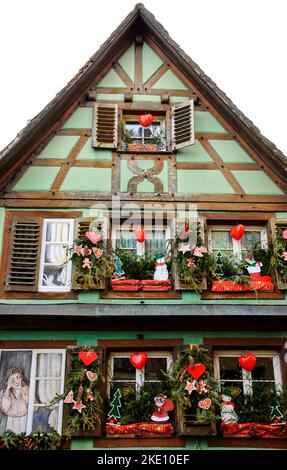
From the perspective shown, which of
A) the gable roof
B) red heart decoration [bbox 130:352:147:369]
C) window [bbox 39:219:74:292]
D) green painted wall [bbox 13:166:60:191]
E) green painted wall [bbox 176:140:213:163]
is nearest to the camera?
red heart decoration [bbox 130:352:147:369]

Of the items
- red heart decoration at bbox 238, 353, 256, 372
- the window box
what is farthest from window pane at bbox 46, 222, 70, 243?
the window box

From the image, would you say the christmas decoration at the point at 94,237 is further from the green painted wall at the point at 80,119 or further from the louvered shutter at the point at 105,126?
the green painted wall at the point at 80,119

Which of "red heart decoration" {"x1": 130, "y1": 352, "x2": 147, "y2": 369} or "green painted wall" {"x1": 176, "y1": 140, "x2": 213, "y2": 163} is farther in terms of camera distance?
"green painted wall" {"x1": 176, "y1": 140, "x2": 213, "y2": 163}

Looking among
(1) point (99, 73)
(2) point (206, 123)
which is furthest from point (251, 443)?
(1) point (99, 73)

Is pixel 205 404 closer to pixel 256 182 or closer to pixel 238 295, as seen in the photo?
pixel 238 295

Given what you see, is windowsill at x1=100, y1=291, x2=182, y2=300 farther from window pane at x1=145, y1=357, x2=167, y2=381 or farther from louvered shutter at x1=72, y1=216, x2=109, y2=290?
window pane at x1=145, y1=357, x2=167, y2=381

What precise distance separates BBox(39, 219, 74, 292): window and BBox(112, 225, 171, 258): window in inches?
32.2

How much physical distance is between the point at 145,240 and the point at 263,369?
2884 millimetres

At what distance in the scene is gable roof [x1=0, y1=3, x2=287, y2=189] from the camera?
37.9 ft

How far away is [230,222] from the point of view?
1168 cm

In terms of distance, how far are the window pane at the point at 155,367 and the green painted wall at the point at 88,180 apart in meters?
3.04

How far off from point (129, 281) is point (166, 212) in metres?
1.45
